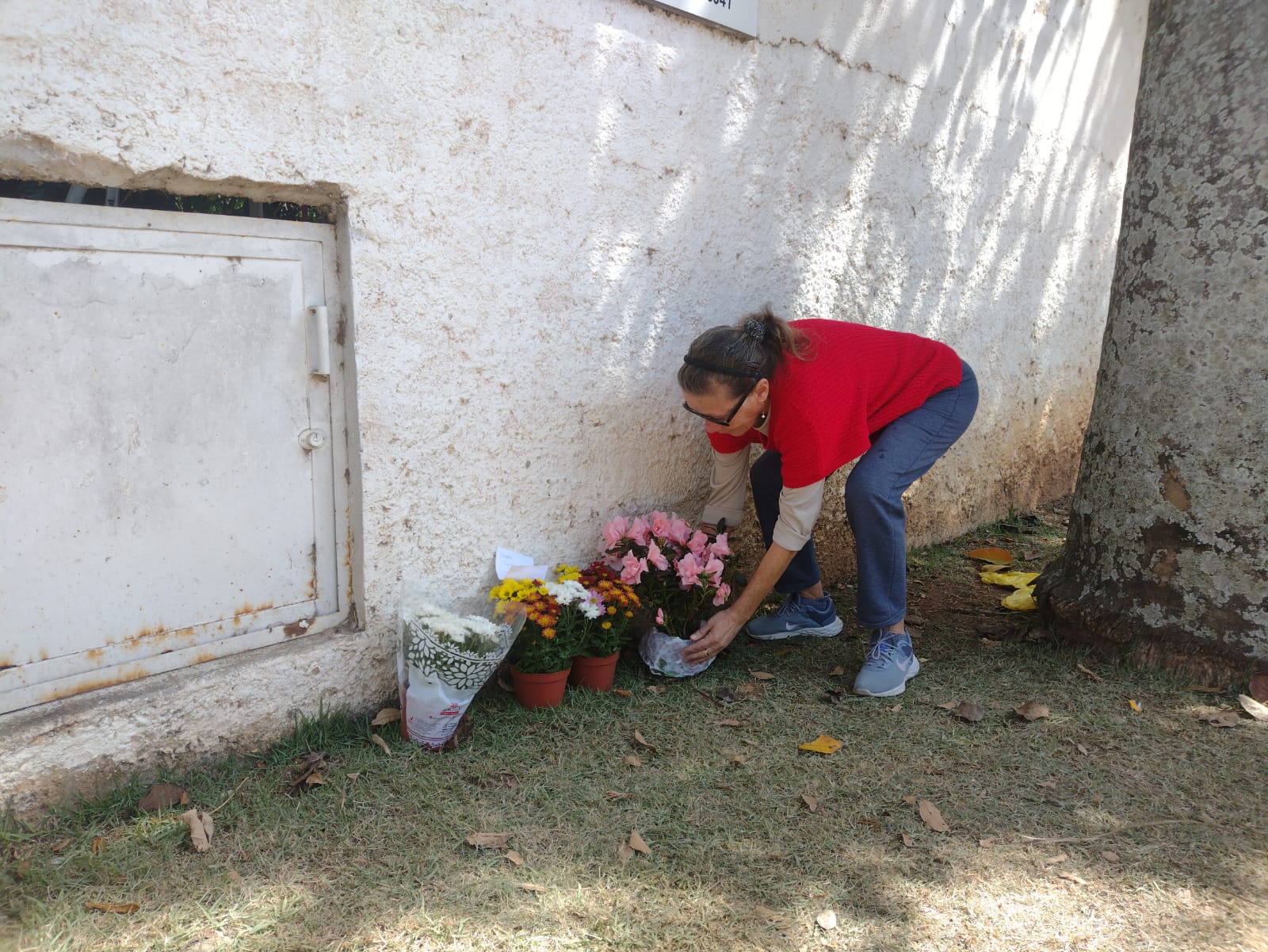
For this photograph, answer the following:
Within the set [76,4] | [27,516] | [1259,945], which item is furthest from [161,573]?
[1259,945]

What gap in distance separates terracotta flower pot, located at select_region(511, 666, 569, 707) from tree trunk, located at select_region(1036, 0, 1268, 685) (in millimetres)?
1921

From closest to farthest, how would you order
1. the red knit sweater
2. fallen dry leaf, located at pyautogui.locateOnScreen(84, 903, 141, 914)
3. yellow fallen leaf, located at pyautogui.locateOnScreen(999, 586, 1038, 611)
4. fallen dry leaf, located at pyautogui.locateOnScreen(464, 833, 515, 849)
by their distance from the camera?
fallen dry leaf, located at pyautogui.locateOnScreen(84, 903, 141, 914), fallen dry leaf, located at pyautogui.locateOnScreen(464, 833, 515, 849), the red knit sweater, yellow fallen leaf, located at pyautogui.locateOnScreen(999, 586, 1038, 611)

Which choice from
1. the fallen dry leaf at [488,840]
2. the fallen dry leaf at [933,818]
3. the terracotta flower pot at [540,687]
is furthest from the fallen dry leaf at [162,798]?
the fallen dry leaf at [933,818]

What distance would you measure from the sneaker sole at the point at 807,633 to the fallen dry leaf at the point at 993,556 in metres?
1.42

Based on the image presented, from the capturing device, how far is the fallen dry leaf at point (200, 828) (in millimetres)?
2162

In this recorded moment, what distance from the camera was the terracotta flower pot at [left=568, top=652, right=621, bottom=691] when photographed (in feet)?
10.0

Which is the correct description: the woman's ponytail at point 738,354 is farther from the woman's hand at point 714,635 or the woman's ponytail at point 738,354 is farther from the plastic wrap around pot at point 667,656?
the plastic wrap around pot at point 667,656

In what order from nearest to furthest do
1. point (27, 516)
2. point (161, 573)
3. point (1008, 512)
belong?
Answer: 1. point (27, 516)
2. point (161, 573)
3. point (1008, 512)

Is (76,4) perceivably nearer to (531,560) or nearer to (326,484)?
(326,484)

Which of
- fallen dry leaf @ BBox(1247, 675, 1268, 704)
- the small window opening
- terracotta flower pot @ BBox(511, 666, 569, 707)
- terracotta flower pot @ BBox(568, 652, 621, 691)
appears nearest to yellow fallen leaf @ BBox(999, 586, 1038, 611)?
fallen dry leaf @ BBox(1247, 675, 1268, 704)

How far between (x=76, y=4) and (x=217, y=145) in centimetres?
38

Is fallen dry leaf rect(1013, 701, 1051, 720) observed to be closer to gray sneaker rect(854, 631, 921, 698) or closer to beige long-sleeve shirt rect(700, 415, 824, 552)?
gray sneaker rect(854, 631, 921, 698)

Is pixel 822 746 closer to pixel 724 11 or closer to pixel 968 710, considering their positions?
pixel 968 710

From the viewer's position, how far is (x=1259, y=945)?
194 cm
